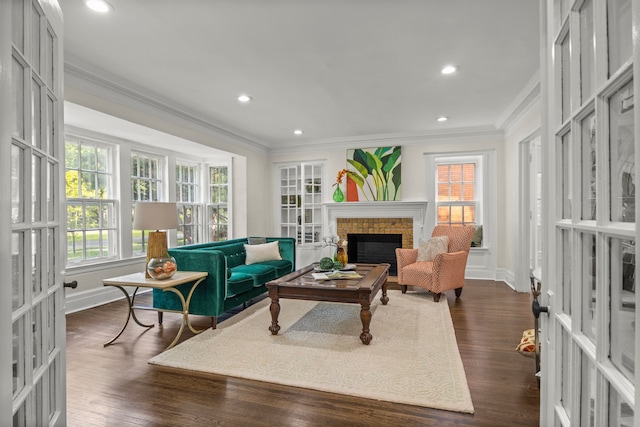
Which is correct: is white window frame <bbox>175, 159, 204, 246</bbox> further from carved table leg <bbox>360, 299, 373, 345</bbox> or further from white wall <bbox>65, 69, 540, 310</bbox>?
A: carved table leg <bbox>360, 299, 373, 345</bbox>

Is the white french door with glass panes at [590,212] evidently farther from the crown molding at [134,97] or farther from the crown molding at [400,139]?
the crown molding at [400,139]

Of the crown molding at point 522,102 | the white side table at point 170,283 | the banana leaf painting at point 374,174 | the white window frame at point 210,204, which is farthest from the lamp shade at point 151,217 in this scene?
the crown molding at point 522,102

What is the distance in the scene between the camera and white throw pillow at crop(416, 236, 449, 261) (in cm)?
481

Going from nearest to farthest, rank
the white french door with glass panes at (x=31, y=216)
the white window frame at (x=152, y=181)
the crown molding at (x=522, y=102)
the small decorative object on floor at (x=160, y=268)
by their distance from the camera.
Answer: the white french door with glass panes at (x=31, y=216) → the small decorative object on floor at (x=160, y=268) → the crown molding at (x=522, y=102) → the white window frame at (x=152, y=181)

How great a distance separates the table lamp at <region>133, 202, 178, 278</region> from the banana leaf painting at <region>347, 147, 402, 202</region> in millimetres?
3629

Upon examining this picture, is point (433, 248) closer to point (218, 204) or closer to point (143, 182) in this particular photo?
point (218, 204)

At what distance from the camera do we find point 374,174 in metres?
6.36

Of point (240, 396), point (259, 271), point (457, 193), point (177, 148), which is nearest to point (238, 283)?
point (259, 271)

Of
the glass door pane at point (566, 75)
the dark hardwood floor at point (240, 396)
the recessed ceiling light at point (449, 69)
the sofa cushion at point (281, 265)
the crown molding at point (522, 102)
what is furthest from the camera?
the sofa cushion at point (281, 265)

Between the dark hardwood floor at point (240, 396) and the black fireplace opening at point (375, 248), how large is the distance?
3185 mm

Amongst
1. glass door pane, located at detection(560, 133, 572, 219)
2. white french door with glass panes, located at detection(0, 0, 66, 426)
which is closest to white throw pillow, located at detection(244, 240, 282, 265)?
white french door with glass panes, located at detection(0, 0, 66, 426)

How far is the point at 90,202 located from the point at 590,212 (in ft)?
17.6

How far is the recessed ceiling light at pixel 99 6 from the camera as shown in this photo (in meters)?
2.33

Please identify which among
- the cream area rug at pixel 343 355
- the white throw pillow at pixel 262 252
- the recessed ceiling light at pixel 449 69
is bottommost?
the cream area rug at pixel 343 355
